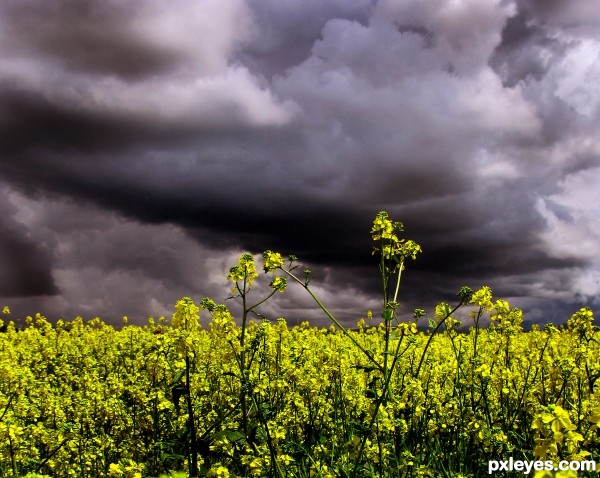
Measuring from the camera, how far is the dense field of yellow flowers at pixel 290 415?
5.27m

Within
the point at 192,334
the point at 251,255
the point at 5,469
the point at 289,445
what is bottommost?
the point at 5,469

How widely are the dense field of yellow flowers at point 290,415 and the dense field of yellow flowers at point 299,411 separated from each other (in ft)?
0.08

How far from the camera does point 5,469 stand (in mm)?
6629

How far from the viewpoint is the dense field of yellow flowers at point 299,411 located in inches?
203

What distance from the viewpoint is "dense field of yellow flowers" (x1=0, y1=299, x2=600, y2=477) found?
5270mm

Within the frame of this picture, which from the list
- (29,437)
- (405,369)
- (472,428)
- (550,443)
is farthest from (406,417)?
(29,437)

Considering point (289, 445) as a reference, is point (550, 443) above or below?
above

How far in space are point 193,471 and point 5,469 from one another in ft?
10.3

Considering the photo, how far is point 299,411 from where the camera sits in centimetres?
725

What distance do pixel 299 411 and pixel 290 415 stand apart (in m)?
0.21

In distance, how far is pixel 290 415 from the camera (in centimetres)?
708

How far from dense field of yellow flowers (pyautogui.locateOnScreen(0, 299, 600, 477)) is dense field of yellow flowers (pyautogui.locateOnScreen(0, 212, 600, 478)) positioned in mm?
24

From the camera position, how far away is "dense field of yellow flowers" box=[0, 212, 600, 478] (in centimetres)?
515

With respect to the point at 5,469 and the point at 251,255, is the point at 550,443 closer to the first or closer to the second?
the point at 251,255
